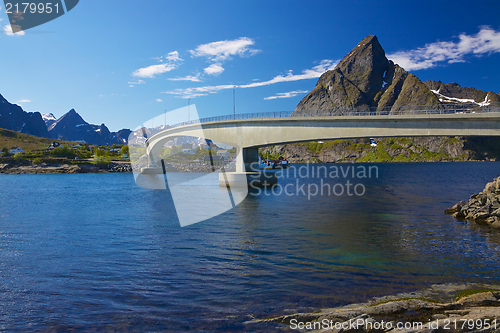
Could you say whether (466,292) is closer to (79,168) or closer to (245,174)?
(245,174)

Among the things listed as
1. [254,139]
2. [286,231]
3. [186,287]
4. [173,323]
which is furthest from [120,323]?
[254,139]

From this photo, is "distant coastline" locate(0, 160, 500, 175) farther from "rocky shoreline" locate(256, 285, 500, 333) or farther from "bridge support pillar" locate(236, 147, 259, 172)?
"rocky shoreline" locate(256, 285, 500, 333)

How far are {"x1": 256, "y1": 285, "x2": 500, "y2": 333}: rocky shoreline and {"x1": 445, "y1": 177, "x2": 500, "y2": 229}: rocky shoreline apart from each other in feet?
53.5

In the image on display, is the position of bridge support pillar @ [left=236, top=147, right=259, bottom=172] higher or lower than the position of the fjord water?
higher

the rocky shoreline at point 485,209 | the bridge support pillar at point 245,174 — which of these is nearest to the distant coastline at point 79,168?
the bridge support pillar at point 245,174

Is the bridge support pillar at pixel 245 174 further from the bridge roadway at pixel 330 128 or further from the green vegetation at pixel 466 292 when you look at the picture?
the green vegetation at pixel 466 292

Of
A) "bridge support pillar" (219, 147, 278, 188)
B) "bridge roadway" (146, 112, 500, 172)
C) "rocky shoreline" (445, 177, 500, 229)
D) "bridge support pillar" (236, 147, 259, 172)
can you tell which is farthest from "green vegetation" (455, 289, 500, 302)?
"bridge support pillar" (236, 147, 259, 172)

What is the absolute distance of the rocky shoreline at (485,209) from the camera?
22466mm

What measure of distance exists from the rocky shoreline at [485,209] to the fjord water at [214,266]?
135cm

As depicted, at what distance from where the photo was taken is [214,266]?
13703 millimetres

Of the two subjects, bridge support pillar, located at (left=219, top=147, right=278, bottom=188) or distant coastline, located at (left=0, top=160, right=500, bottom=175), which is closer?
bridge support pillar, located at (left=219, top=147, right=278, bottom=188)

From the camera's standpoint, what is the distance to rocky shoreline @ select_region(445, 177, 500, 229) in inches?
884

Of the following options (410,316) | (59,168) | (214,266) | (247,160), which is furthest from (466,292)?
(59,168)

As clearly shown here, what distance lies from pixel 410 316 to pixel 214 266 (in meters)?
8.17
